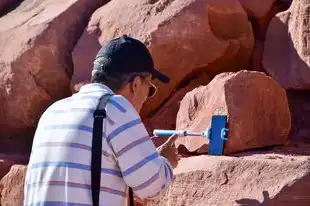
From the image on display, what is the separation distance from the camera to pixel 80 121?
212 cm

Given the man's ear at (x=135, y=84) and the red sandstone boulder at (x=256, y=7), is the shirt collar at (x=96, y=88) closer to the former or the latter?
the man's ear at (x=135, y=84)

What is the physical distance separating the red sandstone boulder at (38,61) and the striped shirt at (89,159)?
2974 mm

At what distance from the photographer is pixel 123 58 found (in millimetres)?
2246

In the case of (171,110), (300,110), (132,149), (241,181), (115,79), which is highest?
(115,79)

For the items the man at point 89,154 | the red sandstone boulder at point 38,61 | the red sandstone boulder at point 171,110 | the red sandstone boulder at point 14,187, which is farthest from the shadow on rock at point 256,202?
the red sandstone boulder at point 38,61

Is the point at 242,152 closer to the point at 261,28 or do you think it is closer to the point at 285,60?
the point at 285,60

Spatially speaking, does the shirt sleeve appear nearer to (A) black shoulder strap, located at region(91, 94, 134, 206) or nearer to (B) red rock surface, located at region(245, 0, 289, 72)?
(A) black shoulder strap, located at region(91, 94, 134, 206)

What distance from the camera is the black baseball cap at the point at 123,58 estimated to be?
2.24m

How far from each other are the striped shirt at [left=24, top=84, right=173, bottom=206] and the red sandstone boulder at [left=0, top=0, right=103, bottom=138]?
2974mm

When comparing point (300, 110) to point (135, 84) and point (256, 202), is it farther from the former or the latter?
point (135, 84)

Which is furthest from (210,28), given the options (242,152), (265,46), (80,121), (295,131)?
(80,121)

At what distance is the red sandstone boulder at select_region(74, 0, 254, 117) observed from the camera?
4605 mm

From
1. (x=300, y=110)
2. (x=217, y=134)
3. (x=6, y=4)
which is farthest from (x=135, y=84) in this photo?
(x=6, y=4)

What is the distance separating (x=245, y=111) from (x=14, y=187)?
1.85 meters
